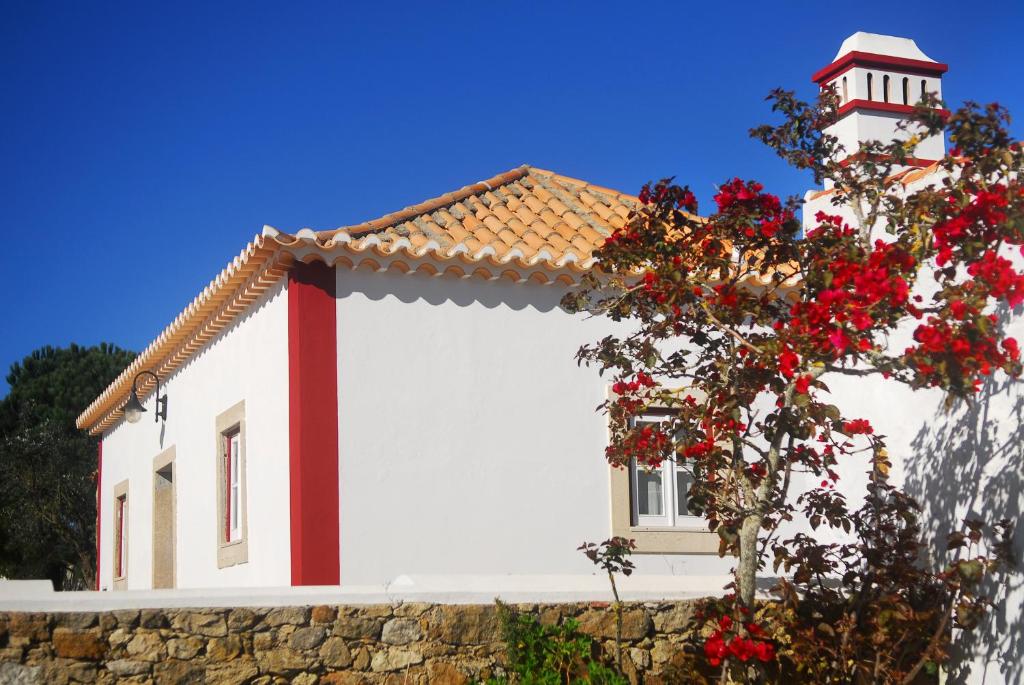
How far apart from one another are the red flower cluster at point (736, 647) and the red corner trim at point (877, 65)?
6871mm

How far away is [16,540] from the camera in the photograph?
27.5 m

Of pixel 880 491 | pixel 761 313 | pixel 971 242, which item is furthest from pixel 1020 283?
pixel 880 491

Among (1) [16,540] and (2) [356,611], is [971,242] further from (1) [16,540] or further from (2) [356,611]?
(1) [16,540]

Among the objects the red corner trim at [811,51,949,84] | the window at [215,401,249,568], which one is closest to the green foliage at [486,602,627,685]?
the window at [215,401,249,568]

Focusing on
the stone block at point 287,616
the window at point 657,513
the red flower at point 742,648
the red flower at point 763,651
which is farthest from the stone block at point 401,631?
the window at point 657,513

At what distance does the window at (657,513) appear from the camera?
11.2m

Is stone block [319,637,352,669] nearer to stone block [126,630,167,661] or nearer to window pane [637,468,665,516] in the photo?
stone block [126,630,167,661]

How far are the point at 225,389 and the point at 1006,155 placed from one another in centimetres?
823

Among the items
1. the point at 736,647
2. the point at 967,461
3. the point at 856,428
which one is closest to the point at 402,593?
the point at 736,647

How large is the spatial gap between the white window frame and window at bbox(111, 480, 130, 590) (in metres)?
8.57

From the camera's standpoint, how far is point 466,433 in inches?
424

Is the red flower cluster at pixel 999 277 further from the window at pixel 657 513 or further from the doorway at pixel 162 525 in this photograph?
the doorway at pixel 162 525

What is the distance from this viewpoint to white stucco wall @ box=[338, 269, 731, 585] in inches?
407

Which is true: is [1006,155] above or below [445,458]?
above
